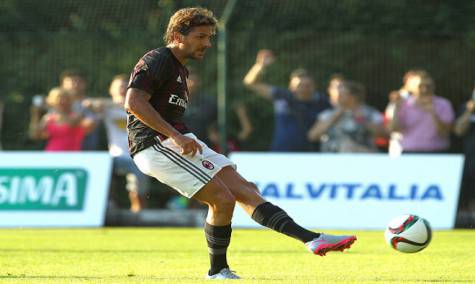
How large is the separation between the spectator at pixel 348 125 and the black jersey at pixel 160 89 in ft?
26.2

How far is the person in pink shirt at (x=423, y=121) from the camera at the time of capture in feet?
52.1

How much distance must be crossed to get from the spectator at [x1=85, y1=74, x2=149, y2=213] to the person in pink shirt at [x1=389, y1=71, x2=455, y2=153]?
3.73 m

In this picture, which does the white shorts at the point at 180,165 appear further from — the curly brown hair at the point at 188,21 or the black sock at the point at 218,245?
the curly brown hair at the point at 188,21

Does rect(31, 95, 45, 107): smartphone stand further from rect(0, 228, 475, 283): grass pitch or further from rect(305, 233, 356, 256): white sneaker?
rect(305, 233, 356, 256): white sneaker

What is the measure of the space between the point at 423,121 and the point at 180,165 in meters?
8.33

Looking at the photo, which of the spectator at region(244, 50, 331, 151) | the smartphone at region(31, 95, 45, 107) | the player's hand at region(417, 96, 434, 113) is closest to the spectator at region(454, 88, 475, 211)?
the player's hand at region(417, 96, 434, 113)

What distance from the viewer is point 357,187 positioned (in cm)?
1531

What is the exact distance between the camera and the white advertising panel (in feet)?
50.4

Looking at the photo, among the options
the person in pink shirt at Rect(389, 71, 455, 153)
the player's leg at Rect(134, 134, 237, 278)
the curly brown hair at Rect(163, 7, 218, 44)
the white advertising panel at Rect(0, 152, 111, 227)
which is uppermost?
the curly brown hair at Rect(163, 7, 218, 44)

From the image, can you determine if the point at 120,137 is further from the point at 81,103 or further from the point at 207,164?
the point at 207,164

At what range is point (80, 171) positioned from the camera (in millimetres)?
15602

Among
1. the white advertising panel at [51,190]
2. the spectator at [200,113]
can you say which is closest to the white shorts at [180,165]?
the white advertising panel at [51,190]

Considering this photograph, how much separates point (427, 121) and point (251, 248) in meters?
5.02

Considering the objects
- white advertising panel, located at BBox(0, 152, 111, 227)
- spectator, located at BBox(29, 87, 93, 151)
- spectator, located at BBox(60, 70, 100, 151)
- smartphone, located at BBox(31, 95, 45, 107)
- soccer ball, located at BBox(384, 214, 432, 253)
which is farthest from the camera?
smartphone, located at BBox(31, 95, 45, 107)
